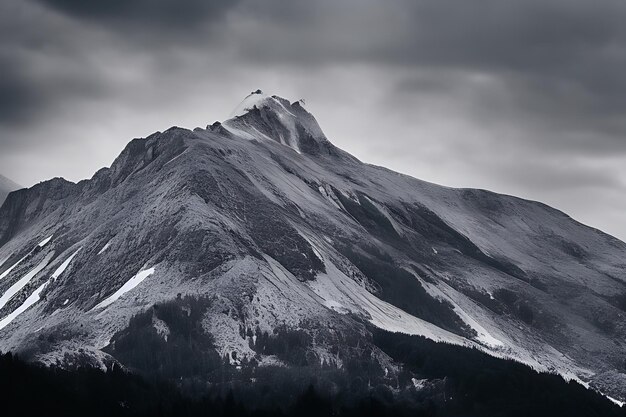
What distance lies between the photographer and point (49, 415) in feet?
655

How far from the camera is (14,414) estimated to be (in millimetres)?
194750

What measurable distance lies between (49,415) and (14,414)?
259 inches
